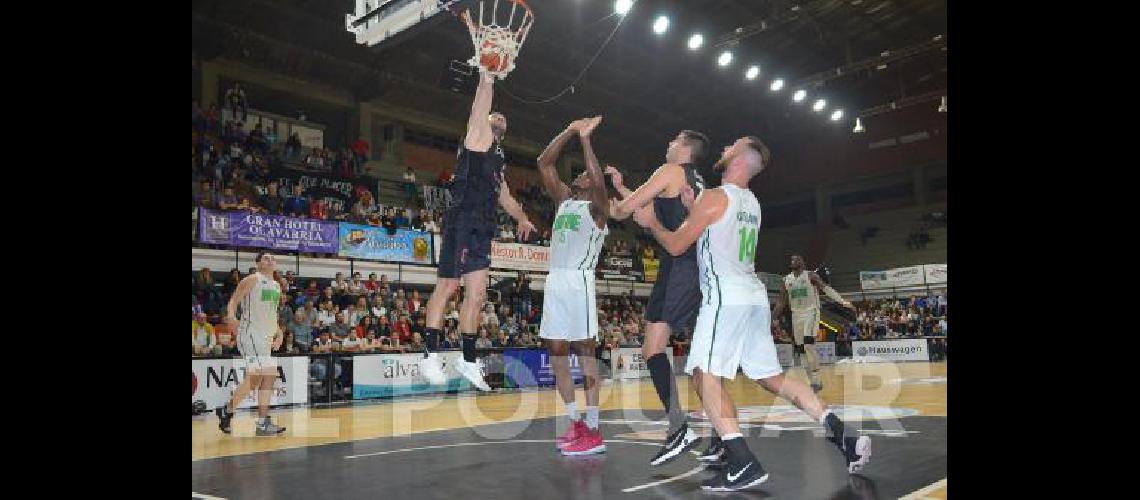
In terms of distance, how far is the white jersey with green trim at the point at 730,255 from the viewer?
471 centimetres

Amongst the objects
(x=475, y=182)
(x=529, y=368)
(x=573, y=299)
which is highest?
(x=475, y=182)

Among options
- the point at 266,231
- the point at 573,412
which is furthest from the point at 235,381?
the point at 573,412

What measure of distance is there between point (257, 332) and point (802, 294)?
777 centimetres

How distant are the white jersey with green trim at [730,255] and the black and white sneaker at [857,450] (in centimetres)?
97

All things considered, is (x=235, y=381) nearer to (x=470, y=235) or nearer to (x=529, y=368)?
(x=529, y=368)

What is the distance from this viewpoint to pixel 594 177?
18.1 ft

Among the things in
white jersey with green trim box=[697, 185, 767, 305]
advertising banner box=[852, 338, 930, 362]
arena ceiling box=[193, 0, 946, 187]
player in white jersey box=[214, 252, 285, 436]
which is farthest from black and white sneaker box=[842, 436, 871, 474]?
advertising banner box=[852, 338, 930, 362]

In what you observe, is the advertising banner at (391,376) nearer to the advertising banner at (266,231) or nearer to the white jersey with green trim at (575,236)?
the advertising banner at (266,231)

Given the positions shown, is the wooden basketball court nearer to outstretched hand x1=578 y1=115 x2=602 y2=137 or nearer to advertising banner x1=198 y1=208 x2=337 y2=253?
outstretched hand x1=578 y1=115 x2=602 y2=137

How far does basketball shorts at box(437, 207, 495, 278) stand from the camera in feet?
16.9
